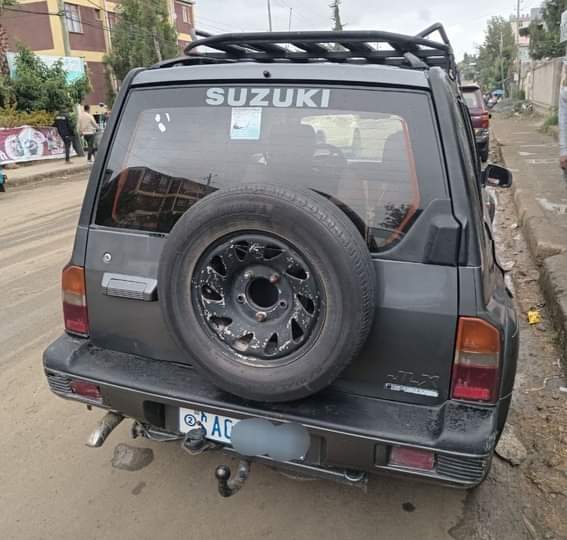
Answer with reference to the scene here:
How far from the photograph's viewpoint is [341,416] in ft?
6.55

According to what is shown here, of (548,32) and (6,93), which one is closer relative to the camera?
(6,93)

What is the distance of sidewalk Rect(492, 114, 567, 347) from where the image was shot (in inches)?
179

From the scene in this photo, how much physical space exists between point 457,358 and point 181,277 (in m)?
1.04

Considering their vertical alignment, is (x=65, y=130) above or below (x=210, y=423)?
above

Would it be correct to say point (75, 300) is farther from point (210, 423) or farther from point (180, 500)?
point (180, 500)

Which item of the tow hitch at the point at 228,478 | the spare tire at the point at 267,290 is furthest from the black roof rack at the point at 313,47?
the tow hitch at the point at 228,478

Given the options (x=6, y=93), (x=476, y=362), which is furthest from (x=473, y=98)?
(x=6, y=93)

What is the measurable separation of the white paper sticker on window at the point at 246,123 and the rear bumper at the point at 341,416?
3.27 feet

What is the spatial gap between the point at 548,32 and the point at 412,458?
32.5m

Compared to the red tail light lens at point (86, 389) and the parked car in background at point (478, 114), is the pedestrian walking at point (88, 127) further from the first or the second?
the red tail light lens at point (86, 389)

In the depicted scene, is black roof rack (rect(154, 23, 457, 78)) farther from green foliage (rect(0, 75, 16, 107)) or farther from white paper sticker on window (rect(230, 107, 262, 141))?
green foliage (rect(0, 75, 16, 107))

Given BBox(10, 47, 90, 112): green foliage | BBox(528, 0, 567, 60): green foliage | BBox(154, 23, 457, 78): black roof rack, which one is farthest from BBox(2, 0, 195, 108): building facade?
BBox(154, 23, 457, 78): black roof rack

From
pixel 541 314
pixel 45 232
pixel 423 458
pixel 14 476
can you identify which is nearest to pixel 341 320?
pixel 423 458

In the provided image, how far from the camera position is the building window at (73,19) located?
31.8 metres
